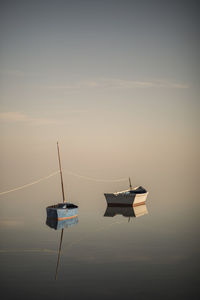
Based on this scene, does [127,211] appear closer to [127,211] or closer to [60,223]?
[127,211]

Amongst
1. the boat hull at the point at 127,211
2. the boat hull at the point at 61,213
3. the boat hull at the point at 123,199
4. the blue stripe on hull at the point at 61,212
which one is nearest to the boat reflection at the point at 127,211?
the boat hull at the point at 127,211

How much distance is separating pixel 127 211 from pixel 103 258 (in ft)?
110

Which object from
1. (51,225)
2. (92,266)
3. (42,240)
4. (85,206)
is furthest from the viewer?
(85,206)

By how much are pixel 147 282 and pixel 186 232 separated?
23.0 metres

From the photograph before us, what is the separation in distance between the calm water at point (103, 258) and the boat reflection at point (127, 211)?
1.82 meters

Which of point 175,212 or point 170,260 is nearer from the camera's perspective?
point 170,260

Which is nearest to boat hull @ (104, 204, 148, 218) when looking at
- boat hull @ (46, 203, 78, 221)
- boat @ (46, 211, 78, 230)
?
boat hull @ (46, 203, 78, 221)

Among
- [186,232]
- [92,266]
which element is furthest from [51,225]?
[92,266]

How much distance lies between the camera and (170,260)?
40.2m

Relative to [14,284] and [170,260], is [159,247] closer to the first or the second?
[170,260]

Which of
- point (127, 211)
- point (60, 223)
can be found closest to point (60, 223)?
point (60, 223)

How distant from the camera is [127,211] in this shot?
7412 centimetres

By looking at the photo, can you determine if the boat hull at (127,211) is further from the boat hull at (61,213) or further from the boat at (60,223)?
the boat at (60,223)

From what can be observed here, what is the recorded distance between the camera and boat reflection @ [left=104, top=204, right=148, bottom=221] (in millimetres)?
70312
